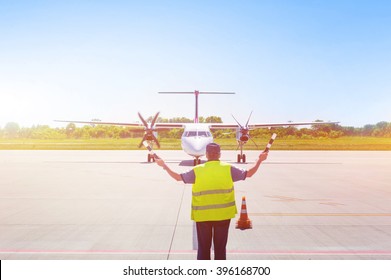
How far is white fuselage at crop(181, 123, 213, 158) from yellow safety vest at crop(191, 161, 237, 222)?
18.0 m

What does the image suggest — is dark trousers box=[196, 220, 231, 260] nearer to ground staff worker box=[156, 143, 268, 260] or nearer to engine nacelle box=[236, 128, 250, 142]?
A: ground staff worker box=[156, 143, 268, 260]

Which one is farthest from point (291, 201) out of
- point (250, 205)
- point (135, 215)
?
point (135, 215)

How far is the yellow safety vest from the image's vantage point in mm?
5227

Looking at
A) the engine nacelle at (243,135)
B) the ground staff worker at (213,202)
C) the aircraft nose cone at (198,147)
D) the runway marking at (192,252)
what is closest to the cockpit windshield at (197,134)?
the aircraft nose cone at (198,147)

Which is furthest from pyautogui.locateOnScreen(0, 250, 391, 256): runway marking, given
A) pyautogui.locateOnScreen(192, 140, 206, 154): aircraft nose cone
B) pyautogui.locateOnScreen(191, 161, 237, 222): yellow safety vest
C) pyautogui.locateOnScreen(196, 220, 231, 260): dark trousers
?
pyautogui.locateOnScreen(192, 140, 206, 154): aircraft nose cone

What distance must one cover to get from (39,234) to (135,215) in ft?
8.64

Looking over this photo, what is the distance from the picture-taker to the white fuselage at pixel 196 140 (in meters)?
23.5

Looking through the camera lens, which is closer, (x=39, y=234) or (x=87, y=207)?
(x=39, y=234)

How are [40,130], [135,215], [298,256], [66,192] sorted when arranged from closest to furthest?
[298,256], [135,215], [66,192], [40,130]

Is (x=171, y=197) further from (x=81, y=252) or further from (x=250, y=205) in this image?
(x=81, y=252)

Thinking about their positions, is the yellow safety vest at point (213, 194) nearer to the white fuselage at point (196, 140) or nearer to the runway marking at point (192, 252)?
the runway marking at point (192, 252)

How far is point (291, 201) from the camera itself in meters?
12.6

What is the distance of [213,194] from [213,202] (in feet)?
0.34

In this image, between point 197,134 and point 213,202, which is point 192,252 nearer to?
point 213,202
